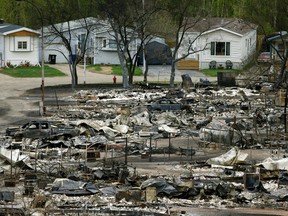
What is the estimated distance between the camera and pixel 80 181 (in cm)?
2586

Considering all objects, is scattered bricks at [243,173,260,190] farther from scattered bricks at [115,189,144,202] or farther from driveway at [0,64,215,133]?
driveway at [0,64,215,133]

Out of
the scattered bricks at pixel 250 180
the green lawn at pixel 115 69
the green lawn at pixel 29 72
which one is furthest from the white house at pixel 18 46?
the scattered bricks at pixel 250 180

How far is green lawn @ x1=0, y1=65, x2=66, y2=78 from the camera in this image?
69.1 m

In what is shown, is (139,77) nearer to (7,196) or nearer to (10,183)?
(10,183)

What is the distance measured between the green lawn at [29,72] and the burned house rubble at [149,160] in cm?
2112

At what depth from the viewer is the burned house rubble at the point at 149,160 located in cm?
2356

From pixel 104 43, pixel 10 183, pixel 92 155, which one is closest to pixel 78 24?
pixel 104 43

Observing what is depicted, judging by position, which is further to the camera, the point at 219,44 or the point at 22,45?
the point at 22,45

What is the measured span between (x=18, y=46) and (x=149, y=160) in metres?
50.4

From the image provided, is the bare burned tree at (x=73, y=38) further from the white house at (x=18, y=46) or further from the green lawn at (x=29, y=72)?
the white house at (x=18, y=46)

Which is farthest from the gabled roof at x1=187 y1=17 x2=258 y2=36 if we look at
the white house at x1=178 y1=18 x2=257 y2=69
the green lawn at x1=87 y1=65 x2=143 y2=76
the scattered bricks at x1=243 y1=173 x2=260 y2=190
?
the scattered bricks at x1=243 y1=173 x2=260 y2=190

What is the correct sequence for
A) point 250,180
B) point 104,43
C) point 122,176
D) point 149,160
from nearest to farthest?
point 250,180
point 122,176
point 149,160
point 104,43

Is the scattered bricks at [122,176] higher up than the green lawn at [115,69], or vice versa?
the green lawn at [115,69]

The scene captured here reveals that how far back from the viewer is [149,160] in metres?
30.6
